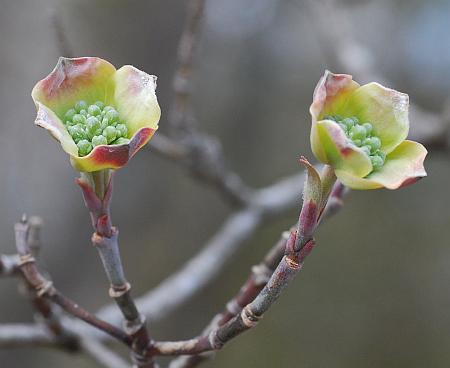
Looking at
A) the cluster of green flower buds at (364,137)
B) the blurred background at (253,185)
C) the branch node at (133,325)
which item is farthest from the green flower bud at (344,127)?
the blurred background at (253,185)

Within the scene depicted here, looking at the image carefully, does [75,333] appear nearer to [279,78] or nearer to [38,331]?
[38,331]

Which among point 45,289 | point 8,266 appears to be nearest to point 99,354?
point 8,266

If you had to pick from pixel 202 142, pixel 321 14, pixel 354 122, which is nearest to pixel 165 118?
pixel 321 14

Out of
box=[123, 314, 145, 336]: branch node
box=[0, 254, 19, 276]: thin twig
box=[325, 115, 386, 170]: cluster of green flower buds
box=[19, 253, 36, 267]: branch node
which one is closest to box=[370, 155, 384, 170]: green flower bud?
box=[325, 115, 386, 170]: cluster of green flower buds

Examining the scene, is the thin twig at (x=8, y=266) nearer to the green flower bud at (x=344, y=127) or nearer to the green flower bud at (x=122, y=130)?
the green flower bud at (x=122, y=130)

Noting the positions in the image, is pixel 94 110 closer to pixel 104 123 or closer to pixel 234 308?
pixel 104 123
